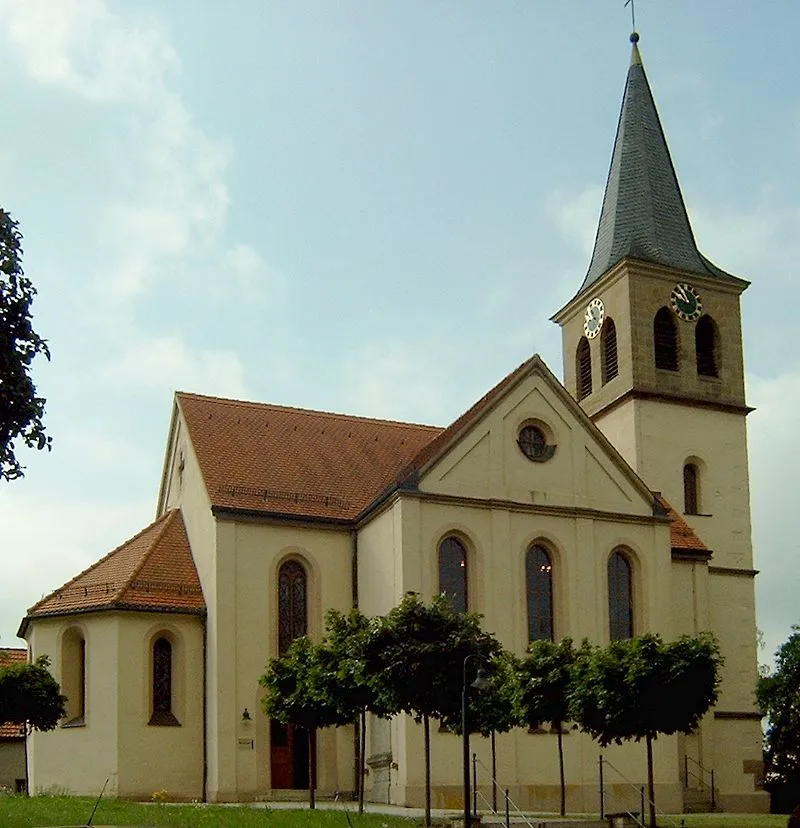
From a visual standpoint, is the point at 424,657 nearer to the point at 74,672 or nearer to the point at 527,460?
the point at 527,460

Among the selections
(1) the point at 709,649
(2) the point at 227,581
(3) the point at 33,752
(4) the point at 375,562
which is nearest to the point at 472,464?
(4) the point at 375,562

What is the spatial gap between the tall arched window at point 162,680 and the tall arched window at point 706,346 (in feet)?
73.8

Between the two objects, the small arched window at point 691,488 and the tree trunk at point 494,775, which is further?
the small arched window at point 691,488

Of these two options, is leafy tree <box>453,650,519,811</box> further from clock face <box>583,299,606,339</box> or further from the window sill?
clock face <box>583,299,606,339</box>

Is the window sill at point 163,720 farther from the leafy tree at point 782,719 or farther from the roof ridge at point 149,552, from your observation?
the leafy tree at point 782,719

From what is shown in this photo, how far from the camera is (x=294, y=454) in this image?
45.4m

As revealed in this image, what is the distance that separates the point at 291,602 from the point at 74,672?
6.89m

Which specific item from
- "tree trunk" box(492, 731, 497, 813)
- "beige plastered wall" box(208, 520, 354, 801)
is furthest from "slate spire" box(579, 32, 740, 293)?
"tree trunk" box(492, 731, 497, 813)

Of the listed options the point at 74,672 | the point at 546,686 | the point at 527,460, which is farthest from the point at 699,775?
the point at 74,672

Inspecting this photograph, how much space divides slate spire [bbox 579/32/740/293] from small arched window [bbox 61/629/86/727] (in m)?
Answer: 23.6

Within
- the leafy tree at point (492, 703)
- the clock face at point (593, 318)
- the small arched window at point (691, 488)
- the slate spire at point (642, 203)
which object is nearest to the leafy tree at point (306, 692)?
the leafy tree at point (492, 703)

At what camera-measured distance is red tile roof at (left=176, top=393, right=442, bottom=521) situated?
42719 mm

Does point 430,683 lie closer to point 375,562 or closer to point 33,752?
point 375,562

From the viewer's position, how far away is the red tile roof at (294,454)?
140ft
